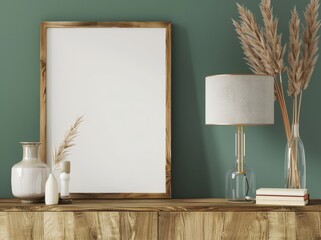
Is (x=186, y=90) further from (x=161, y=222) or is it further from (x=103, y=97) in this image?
(x=161, y=222)

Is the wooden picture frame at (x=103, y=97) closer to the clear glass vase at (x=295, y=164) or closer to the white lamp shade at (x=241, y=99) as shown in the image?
the white lamp shade at (x=241, y=99)

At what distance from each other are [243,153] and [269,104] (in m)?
0.28

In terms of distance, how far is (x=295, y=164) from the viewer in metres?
2.84

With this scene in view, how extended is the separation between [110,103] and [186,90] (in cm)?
41

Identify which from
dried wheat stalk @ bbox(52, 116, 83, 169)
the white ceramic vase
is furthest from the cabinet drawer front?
dried wheat stalk @ bbox(52, 116, 83, 169)

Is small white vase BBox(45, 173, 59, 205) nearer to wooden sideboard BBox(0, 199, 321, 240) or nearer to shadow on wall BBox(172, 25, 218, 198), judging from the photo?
wooden sideboard BBox(0, 199, 321, 240)

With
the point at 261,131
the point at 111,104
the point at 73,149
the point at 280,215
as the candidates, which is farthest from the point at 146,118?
the point at 280,215

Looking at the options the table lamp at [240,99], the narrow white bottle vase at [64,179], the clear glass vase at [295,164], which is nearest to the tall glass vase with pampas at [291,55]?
the clear glass vase at [295,164]

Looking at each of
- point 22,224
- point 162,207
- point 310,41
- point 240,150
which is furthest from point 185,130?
point 22,224

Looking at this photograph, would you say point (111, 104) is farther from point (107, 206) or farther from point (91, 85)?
point (107, 206)

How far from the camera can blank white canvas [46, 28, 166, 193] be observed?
3018 millimetres

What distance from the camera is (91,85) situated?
3.03m

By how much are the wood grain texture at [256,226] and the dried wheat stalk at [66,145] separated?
2.51ft

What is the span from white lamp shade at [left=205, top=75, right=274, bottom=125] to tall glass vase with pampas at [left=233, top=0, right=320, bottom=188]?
0.62 ft
